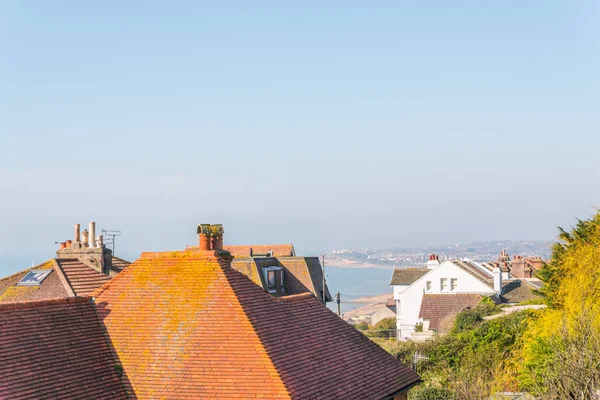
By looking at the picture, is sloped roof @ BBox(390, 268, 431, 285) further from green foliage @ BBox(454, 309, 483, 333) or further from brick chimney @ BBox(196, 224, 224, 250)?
brick chimney @ BBox(196, 224, 224, 250)

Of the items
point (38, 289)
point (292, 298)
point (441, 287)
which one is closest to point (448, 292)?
point (441, 287)

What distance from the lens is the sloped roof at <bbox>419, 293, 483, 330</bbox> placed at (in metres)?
50.9

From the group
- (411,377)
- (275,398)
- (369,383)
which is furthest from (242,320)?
(411,377)

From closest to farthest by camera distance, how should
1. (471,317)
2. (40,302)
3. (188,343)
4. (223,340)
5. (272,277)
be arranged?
(223,340)
(188,343)
(40,302)
(471,317)
(272,277)

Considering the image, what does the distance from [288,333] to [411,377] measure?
3.99 m

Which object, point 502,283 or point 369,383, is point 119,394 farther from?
point 502,283

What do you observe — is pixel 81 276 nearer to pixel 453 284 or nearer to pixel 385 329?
pixel 453 284

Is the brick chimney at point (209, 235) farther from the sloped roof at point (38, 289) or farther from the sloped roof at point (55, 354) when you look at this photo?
the sloped roof at point (38, 289)

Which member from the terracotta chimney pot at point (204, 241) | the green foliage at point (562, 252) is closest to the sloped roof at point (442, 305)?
the green foliage at point (562, 252)

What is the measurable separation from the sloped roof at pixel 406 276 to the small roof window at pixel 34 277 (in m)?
37.5

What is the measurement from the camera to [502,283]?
58.9 m

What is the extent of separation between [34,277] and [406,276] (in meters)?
40.2

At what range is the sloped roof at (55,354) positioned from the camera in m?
14.3

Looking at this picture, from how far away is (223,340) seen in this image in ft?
53.1
